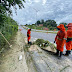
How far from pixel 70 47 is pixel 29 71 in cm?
265

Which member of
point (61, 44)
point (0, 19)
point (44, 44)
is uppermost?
point (0, 19)

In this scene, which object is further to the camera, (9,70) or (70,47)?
(70,47)

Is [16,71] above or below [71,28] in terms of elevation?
below

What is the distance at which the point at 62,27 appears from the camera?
9.61 feet

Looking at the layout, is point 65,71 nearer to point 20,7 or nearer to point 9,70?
point 9,70

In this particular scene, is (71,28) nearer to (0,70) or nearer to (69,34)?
(69,34)

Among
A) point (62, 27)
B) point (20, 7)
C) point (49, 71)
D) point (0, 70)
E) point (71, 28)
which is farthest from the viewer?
point (20, 7)

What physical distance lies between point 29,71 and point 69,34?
9.42 ft

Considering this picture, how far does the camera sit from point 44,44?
15.0ft

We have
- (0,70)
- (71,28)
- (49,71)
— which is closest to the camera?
(49,71)

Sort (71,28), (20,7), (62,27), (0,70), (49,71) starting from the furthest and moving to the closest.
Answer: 1. (20,7)
2. (71,28)
3. (62,27)
4. (0,70)
5. (49,71)

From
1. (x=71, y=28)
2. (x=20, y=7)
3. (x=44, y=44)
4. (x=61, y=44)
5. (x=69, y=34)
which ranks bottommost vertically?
(x=44, y=44)

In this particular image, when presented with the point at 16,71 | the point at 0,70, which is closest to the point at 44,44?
the point at 16,71

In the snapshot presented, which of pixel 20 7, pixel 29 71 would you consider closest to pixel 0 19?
pixel 20 7
